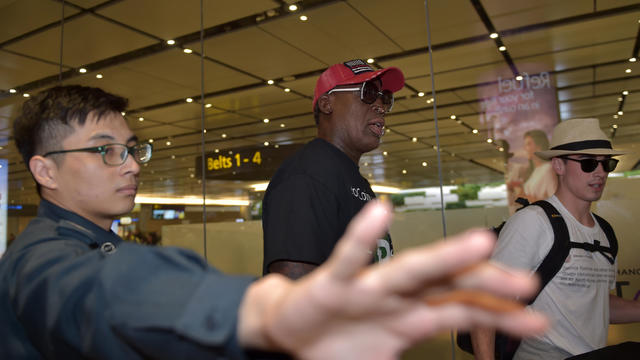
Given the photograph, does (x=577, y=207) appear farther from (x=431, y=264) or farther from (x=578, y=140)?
(x=431, y=264)

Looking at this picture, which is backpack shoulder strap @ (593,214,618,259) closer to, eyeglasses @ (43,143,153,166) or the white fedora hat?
the white fedora hat

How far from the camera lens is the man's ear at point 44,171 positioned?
1091 millimetres

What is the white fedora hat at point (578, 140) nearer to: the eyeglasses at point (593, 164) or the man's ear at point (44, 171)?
the eyeglasses at point (593, 164)

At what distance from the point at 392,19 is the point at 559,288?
7.67 feet

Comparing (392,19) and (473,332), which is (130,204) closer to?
(473,332)

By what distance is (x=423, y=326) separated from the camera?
468 mm

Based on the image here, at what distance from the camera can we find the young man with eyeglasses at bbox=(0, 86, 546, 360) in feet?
1.48

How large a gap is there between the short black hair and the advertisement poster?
3.01 meters

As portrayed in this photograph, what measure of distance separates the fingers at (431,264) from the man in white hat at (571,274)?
4.88 feet

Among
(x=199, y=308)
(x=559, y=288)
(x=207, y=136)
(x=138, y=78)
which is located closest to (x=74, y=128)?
(x=199, y=308)

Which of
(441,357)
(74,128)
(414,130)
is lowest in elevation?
(441,357)

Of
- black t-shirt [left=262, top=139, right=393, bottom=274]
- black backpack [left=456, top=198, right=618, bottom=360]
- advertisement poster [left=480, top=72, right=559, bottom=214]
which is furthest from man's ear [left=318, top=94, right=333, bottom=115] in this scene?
advertisement poster [left=480, top=72, right=559, bottom=214]

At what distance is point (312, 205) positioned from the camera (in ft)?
4.74

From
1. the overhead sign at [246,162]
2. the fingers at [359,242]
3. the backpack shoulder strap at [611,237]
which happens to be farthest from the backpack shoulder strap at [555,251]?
the overhead sign at [246,162]
